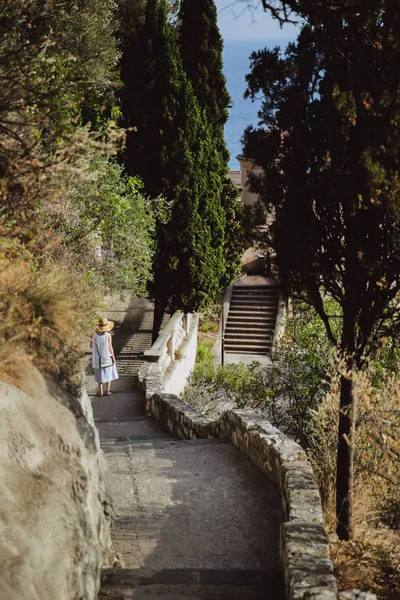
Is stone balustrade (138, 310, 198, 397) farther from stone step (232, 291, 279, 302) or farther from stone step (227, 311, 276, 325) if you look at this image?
stone step (232, 291, 279, 302)

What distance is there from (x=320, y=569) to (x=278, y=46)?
19.0ft

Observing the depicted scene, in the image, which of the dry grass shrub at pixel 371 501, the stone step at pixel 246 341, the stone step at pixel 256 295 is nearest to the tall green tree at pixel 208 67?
the stone step at pixel 246 341

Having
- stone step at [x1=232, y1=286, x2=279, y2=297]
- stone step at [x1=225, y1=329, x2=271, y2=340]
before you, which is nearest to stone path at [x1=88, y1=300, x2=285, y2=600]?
stone step at [x1=225, y1=329, x2=271, y2=340]

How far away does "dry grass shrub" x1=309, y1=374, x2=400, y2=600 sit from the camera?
7.36m

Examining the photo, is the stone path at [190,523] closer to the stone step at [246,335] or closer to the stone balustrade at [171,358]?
the stone balustrade at [171,358]

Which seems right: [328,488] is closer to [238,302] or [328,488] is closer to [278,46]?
[278,46]

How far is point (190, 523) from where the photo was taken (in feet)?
26.0

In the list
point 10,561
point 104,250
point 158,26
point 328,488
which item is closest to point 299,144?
point 328,488

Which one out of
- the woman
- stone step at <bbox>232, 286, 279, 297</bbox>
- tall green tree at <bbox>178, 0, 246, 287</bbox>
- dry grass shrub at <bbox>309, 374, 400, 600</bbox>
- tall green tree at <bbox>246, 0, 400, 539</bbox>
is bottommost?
dry grass shrub at <bbox>309, 374, 400, 600</bbox>

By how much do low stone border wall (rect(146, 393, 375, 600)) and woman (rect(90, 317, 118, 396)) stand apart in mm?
1983

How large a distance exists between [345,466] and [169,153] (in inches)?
555

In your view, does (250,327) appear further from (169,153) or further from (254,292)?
(169,153)

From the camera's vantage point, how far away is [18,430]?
572cm

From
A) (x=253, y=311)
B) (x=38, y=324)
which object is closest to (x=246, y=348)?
(x=253, y=311)
